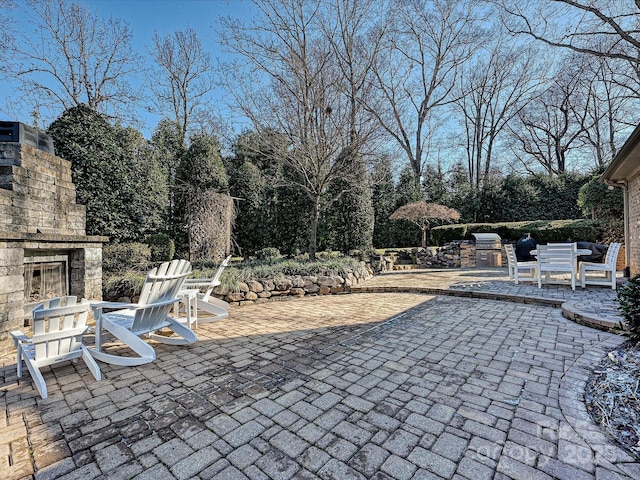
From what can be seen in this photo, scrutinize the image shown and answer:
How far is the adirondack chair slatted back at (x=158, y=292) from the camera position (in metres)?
3.06

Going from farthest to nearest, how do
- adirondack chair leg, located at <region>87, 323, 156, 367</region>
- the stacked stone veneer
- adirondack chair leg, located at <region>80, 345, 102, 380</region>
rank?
the stacked stone veneer < adirondack chair leg, located at <region>87, 323, 156, 367</region> < adirondack chair leg, located at <region>80, 345, 102, 380</region>

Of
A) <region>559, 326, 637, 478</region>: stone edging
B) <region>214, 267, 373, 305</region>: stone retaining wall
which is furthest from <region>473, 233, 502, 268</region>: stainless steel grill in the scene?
<region>559, 326, 637, 478</region>: stone edging

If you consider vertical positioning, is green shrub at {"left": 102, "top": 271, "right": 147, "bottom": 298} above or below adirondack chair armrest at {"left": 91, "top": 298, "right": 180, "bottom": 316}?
below

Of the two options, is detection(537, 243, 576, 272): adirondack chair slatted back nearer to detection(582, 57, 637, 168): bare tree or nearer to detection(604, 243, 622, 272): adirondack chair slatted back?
detection(604, 243, 622, 272): adirondack chair slatted back

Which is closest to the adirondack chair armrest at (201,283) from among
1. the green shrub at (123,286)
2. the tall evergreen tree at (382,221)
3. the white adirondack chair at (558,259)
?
the green shrub at (123,286)

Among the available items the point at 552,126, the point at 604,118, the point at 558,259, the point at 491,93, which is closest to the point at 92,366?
the point at 558,259

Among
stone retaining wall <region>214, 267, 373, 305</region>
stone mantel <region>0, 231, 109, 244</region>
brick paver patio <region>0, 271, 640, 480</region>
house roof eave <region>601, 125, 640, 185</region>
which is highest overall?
house roof eave <region>601, 125, 640, 185</region>

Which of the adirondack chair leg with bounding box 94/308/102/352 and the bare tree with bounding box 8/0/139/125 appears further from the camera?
the bare tree with bounding box 8/0/139/125

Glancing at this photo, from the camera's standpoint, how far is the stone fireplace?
3770 mm

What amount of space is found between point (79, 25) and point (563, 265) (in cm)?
1750

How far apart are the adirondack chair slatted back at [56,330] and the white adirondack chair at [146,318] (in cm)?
21

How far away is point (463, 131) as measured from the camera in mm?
20953

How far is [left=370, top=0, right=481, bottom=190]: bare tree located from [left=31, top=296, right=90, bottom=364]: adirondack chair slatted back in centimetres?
1359

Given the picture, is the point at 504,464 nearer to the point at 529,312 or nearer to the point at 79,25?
the point at 529,312
